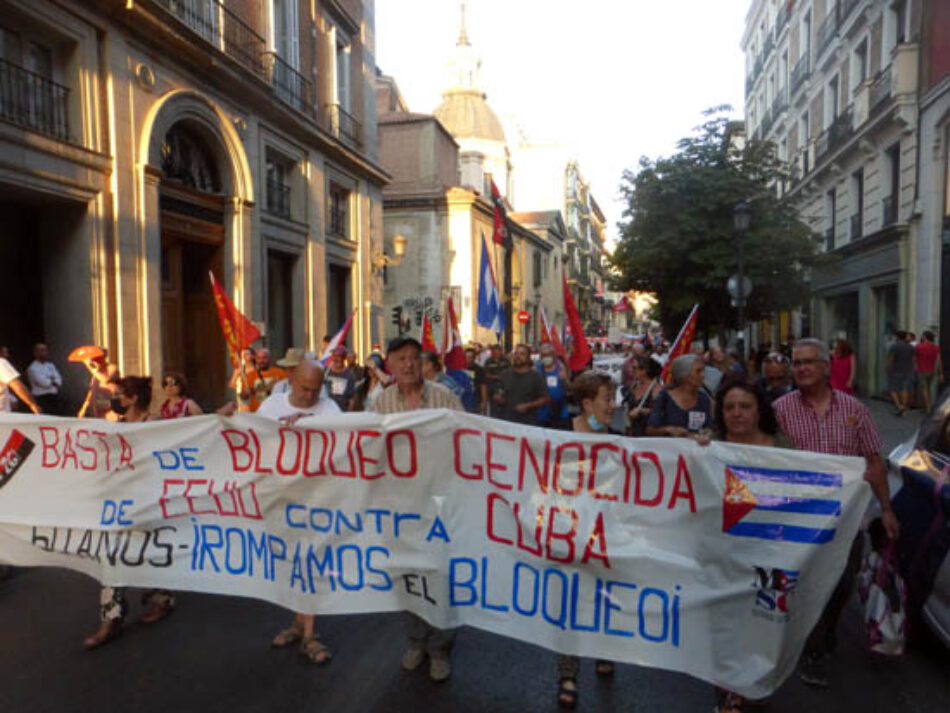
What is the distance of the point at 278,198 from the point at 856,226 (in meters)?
16.9

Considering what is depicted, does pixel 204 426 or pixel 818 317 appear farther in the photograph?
pixel 818 317

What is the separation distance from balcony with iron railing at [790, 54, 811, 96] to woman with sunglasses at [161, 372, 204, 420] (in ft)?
89.9

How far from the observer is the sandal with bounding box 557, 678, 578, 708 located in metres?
3.40

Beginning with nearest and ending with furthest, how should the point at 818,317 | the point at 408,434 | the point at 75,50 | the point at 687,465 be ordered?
the point at 687,465 < the point at 408,434 < the point at 75,50 < the point at 818,317

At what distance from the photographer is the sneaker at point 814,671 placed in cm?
361

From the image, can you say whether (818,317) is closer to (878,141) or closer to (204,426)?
(878,141)

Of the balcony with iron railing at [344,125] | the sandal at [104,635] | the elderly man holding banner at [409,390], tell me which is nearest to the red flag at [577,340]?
the elderly man holding banner at [409,390]

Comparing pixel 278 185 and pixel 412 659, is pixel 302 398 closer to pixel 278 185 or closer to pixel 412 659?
pixel 412 659

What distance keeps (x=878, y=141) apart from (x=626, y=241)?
7.27m

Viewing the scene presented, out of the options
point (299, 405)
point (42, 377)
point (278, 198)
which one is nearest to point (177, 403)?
point (299, 405)

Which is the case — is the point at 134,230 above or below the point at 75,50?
below

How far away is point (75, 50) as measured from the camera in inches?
408

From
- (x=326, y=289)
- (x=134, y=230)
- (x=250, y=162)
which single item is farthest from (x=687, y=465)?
(x=326, y=289)

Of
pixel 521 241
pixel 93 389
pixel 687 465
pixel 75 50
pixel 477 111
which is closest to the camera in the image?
pixel 687 465
